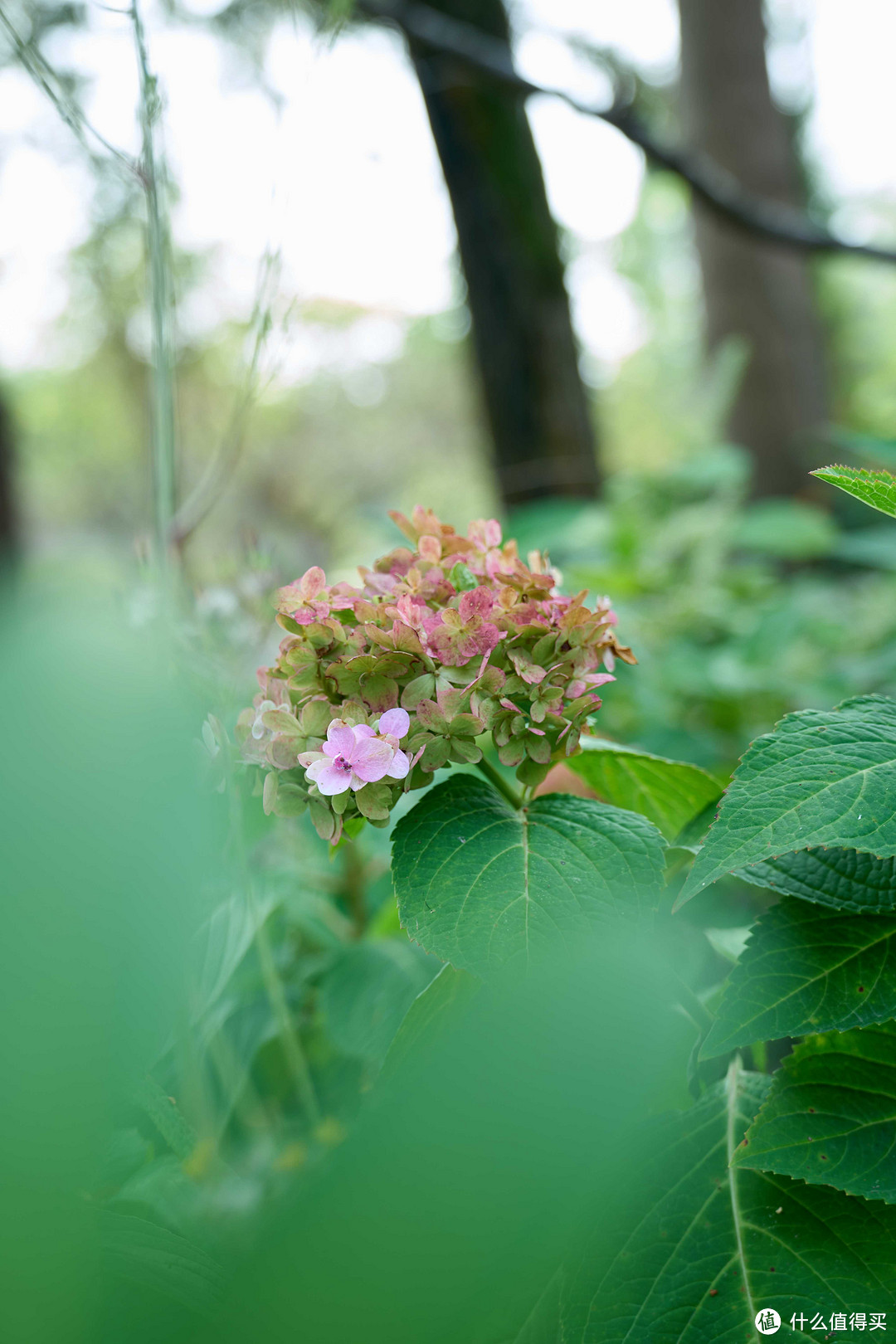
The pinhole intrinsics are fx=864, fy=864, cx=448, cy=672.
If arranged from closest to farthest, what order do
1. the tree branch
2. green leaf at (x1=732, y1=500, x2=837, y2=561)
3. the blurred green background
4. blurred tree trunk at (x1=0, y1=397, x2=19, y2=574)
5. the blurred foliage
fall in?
the blurred green background < the blurred foliage < the tree branch < green leaf at (x1=732, y1=500, x2=837, y2=561) < blurred tree trunk at (x1=0, y1=397, x2=19, y2=574)

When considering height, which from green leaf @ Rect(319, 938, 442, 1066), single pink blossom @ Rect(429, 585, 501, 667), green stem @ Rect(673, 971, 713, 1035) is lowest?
green leaf @ Rect(319, 938, 442, 1066)

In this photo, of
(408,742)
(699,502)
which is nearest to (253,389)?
(408,742)

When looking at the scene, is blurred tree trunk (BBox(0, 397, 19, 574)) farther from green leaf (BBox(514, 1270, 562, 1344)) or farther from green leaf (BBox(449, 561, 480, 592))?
green leaf (BBox(514, 1270, 562, 1344))

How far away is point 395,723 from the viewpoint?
37cm

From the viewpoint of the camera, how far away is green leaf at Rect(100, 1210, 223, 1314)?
0.67ft

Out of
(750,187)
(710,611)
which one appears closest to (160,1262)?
(710,611)

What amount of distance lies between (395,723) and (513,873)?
0.27ft

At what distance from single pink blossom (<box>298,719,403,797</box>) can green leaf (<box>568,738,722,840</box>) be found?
7.2 inches

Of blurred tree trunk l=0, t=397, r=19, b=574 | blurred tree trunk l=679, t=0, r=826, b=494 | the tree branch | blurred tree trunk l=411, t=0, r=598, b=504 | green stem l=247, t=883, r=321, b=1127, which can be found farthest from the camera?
blurred tree trunk l=679, t=0, r=826, b=494

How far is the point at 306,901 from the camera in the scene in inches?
29.4

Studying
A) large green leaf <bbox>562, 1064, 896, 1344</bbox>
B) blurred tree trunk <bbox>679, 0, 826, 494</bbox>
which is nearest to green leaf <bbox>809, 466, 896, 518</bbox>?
large green leaf <bbox>562, 1064, 896, 1344</bbox>

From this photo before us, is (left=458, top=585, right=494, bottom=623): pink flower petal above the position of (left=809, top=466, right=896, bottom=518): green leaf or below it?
below

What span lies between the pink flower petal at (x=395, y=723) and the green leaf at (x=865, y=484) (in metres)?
0.22

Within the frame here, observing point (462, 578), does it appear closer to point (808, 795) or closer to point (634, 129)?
point (808, 795)
